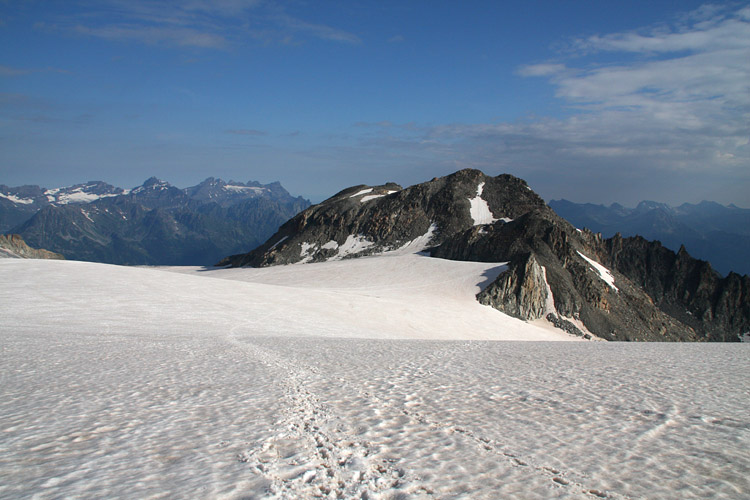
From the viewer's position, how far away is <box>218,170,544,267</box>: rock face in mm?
81375

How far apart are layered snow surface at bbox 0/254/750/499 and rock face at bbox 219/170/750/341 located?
35230 millimetres

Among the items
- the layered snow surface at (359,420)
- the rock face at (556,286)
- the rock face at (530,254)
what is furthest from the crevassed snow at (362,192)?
the layered snow surface at (359,420)

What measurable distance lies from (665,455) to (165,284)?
2929 centimetres

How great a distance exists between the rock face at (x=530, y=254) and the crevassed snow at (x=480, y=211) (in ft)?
0.67

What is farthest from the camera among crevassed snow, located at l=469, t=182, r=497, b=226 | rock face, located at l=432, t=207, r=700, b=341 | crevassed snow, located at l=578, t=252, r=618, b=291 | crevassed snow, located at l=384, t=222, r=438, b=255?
crevassed snow, located at l=469, t=182, r=497, b=226

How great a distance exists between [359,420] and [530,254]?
4701 cm

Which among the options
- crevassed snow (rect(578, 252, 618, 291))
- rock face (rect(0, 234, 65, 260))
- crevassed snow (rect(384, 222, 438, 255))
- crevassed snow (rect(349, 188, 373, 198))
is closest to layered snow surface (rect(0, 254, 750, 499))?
crevassed snow (rect(578, 252, 618, 291))

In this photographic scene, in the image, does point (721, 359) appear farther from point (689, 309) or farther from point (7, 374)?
point (689, 309)

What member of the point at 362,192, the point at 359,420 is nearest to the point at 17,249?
the point at 362,192

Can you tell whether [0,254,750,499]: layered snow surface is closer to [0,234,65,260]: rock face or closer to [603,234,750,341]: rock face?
[603,234,750,341]: rock face

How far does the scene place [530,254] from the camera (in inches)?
1946

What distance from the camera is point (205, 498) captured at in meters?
3.96

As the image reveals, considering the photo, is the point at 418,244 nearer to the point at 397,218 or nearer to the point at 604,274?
the point at 397,218

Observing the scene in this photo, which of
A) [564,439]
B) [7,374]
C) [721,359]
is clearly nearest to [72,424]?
[7,374]
